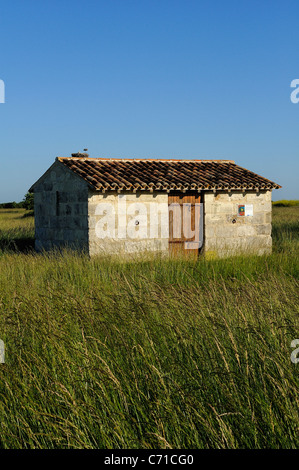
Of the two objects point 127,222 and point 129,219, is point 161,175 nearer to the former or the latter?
point 129,219

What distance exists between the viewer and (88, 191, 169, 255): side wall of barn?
14.7 metres

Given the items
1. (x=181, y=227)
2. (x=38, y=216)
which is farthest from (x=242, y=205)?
(x=38, y=216)

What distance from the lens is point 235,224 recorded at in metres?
17.3

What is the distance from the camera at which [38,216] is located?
17.7 metres

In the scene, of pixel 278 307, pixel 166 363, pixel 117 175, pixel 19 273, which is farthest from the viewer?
pixel 117 175

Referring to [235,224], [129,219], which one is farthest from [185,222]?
[129,219]

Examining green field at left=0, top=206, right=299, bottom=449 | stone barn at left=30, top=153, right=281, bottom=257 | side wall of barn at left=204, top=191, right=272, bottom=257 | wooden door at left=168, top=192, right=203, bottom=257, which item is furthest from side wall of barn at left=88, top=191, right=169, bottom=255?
green field at left=0, top=206, right=299, bottom=449

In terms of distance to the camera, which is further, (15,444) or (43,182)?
(43,182)

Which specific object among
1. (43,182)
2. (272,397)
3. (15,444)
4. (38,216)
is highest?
(43,182)

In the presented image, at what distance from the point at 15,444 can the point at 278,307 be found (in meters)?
3.25

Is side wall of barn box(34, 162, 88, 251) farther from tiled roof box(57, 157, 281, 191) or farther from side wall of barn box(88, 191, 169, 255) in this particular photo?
tiled roof box(57, 157, 281, 191)

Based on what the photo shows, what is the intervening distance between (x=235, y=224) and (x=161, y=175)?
117 inches
